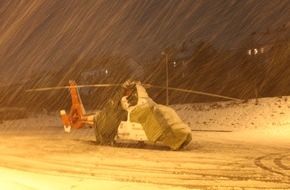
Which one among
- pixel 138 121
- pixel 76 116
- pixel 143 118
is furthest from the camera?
pixel 76 116

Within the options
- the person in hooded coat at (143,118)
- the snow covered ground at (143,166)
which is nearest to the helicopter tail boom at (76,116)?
the snow covered ground at (143,166)

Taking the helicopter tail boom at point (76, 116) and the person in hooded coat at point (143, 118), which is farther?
the helicopter tail boom at point (76, 116)

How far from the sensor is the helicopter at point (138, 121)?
17375mm

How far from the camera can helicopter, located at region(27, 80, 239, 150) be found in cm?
1738

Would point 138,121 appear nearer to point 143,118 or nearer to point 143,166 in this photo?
point 143,118

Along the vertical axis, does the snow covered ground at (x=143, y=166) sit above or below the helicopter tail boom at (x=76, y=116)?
above

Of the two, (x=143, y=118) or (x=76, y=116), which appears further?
(x=76, y=116)

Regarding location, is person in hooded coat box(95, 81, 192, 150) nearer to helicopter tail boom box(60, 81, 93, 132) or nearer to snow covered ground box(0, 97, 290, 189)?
snow covered ground box(0, 97, 290, 189)

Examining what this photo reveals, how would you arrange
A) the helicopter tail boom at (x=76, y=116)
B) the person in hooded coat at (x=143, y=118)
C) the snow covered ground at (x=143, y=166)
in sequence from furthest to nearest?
the helicopter tail boom at (x=76, y=116) < the person in hooded coat at (x=143, y=118) < the snow covered ground at (x=143, y=166)

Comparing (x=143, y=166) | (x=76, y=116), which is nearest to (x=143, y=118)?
(x=143, y=166)

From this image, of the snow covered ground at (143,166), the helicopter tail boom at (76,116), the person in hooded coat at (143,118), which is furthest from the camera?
the helicopter tail boom at (76,116)

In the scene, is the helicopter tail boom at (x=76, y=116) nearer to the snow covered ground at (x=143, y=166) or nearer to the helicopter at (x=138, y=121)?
the snow covered ground at (x=143, y=166)

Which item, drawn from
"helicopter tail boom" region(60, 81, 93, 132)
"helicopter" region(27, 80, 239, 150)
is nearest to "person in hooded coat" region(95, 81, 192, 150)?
"helicopter" region(27, 80, 239, 150)

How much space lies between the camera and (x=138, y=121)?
1842cm
